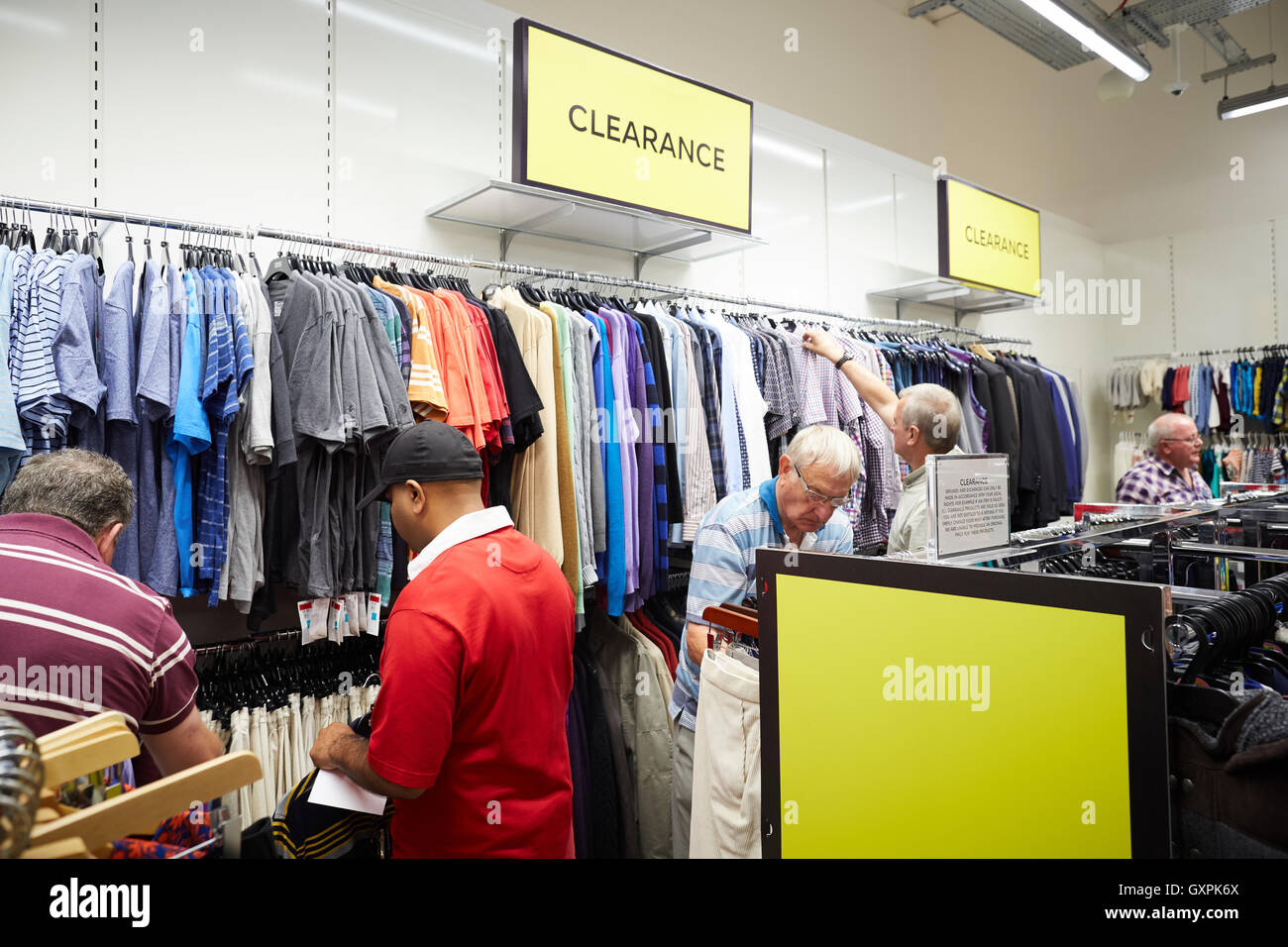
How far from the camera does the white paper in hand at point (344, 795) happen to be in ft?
5.72

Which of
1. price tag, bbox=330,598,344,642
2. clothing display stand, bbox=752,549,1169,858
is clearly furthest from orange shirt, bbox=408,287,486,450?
clothing display stand, bbox=752,549,1169,858

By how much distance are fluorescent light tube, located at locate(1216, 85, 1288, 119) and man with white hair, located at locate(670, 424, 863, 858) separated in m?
6.40

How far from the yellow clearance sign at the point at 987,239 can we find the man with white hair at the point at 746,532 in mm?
3357

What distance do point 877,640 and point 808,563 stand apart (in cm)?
19

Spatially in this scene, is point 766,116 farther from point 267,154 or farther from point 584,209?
point 267,154

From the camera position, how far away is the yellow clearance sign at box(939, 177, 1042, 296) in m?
5.28

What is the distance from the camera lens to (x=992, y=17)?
6.37m

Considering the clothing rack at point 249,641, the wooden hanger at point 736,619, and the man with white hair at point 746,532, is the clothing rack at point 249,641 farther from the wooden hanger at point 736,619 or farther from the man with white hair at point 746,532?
the wooden hanger at point 736,619

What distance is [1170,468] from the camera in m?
4.62

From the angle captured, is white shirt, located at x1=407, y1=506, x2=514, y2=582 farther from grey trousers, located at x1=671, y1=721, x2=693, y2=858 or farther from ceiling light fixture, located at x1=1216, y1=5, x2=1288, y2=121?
ceiling light fixture, located at x1=1216, y1=5, x2=1288, y2=121

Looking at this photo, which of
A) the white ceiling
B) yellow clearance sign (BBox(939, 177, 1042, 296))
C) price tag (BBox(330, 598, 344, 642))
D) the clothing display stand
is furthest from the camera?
the white ceiling

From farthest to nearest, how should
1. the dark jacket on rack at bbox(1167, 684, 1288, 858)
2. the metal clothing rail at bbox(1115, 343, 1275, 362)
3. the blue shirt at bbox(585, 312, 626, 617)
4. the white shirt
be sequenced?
the metal clothing rail at bbox(1115, 343, 1275, 362) < the blue shirt at bbox(585, 312, 626, 617) < the white shirt < the dark jacket on rack at bbox(1167, 684, 1288, 858)
